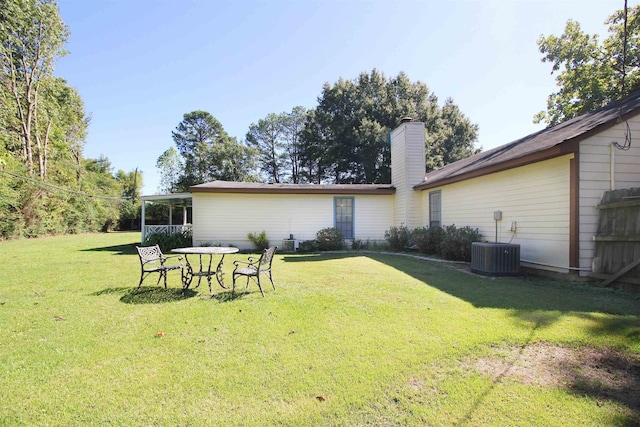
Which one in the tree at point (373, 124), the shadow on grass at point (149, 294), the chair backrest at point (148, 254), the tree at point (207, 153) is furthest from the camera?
the tree at point (207, 153)

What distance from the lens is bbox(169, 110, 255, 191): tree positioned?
105ft

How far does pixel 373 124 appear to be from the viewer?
25.3 metres

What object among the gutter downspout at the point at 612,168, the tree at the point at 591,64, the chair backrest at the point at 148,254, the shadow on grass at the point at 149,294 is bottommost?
the shadow on grass at the point at 149,294

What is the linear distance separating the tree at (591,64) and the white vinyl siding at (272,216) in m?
13.5

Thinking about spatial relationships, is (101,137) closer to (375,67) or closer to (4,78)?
(4,78)

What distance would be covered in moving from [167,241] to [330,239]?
23.8 ft

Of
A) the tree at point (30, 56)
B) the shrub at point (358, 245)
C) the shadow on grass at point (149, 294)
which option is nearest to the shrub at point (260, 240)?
the shrub at point (358, 245)

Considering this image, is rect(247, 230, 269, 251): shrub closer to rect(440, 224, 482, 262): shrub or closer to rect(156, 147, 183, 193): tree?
rect(440, 224, 482, 262): shrub

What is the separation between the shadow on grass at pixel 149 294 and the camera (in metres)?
5.07

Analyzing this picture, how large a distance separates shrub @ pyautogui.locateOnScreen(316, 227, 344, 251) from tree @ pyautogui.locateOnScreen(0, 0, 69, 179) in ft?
67.9

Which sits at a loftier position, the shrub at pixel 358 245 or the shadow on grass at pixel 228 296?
the shrub at pixel 358 245

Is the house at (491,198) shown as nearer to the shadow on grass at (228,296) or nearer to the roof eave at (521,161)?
the roof eave at (521,161)

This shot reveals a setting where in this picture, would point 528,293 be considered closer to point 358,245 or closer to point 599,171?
point 599,171

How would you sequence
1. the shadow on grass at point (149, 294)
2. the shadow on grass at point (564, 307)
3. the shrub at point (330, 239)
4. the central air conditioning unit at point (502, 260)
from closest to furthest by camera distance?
the shadow on grass at point (564, 307)
the shadow on grass at point (149, 294)
the central air conditioning unit at point (502, 260)
the shrub at point (330, 239)
